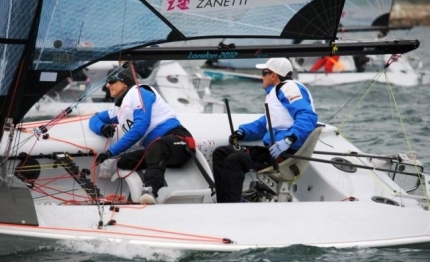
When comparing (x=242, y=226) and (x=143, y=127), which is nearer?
(x=242, y=226)

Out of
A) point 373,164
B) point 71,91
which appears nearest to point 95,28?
point 373,164

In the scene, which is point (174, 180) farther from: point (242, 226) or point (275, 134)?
point (242, 226)

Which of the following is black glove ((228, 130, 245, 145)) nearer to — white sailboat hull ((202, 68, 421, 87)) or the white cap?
the white cap

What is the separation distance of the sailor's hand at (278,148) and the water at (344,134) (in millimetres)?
936

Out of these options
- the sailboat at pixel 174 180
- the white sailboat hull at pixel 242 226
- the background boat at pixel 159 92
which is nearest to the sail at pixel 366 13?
the background boat at pixel 159 92

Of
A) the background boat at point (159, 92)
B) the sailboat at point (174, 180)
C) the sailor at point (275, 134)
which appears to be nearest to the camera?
the sailboat at point (174, 180)

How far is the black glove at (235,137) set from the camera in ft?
23.9

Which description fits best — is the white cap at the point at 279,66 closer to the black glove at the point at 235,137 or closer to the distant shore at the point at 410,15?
the black glove at the point at 235,137

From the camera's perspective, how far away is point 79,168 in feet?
24.2

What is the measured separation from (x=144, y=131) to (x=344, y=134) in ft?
15.4

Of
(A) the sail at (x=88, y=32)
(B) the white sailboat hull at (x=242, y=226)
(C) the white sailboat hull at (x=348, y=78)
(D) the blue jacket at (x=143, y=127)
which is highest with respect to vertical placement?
(C) the white sailboat hull at (x=348, y=78)

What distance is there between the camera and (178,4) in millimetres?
6273

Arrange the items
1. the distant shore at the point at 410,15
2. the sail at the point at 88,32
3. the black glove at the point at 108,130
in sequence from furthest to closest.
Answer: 1. the distant shore at the point at 410,15
2. the black glove at the point at 108,130
3. the sail at the point at 88,32

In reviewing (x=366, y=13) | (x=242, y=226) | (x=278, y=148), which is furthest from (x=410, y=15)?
(x=242, y=226)
